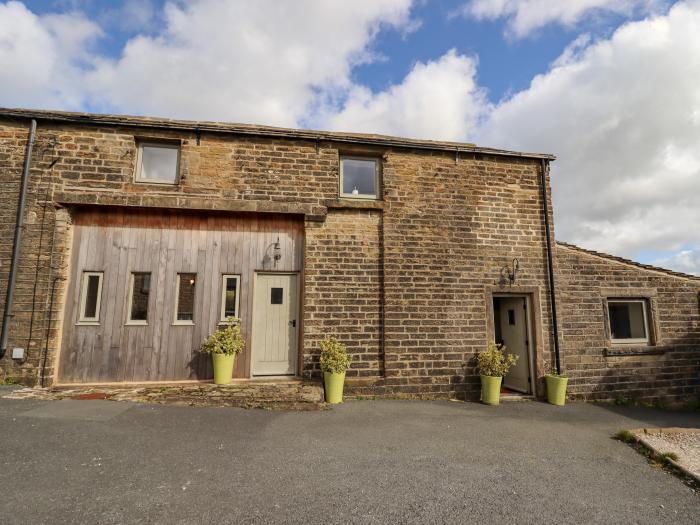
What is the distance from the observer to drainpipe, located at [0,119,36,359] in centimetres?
614

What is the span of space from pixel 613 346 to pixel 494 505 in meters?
6.49

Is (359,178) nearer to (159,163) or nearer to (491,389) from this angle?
(159,163)

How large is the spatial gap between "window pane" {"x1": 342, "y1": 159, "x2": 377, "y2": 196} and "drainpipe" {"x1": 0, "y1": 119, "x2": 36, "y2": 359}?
233 inches

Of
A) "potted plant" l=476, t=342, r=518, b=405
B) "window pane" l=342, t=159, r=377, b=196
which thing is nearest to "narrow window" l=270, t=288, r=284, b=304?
"window pane" l=342, t=159, r=377, b=196

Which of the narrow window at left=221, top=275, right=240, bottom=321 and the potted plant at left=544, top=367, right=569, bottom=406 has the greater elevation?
the narrow window at left=221, top=275, right=240, bottom=321

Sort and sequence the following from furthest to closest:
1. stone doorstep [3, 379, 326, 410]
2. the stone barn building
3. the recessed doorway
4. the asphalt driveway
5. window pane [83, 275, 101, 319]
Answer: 1. the recessed doorway
2. window pane [83, 275, 101, 319]
3. the stone barn building
4. stone doorstep [3, 379, 326, 410]
5. the asphalt driveway

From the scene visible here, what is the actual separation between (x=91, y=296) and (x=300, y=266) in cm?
400

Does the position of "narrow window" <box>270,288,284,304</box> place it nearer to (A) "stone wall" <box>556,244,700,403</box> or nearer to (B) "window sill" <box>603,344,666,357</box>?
(A) "stone wall" <box>556,244,700,403</box>

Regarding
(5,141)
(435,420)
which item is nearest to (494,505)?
(435,420)

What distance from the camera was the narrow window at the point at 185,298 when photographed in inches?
271

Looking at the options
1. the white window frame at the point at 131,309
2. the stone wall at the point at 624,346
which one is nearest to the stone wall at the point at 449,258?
the stone wall at the point at 624,346

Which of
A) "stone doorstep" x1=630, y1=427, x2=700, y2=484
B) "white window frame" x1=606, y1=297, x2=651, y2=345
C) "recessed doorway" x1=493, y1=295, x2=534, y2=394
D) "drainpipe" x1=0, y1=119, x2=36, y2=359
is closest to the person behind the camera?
"stone doorstep" x1=630, y1=427, x2=700, y2=484

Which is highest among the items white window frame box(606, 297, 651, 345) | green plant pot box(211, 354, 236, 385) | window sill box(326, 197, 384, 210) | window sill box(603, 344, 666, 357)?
window sill box(326, 197, 384, 210)

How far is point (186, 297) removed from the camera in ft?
22.9
